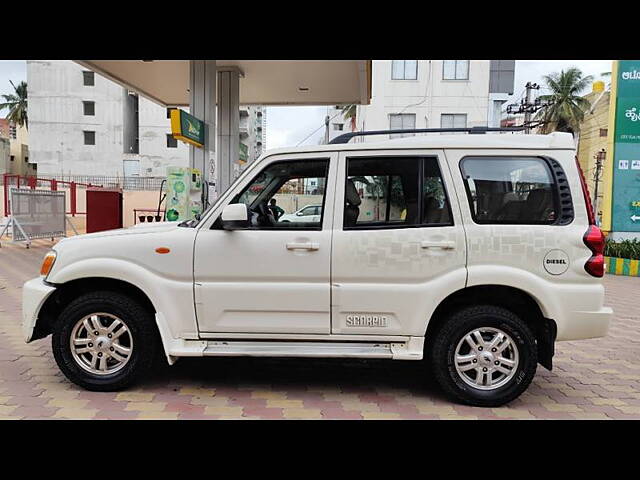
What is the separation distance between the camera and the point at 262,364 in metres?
4.86

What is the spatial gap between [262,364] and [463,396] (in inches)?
75.8

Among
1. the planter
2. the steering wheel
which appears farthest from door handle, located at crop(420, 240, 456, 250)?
the planter

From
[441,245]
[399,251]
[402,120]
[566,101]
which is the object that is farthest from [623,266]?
[566,101]

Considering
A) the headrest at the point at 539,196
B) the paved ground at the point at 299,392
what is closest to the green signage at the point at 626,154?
the paved ground at the point at 299,392

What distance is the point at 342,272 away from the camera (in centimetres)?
382

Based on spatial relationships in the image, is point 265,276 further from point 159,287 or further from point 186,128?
point 186,128

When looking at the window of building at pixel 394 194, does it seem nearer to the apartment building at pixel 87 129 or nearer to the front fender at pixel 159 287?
the front fender at pixel 159 287

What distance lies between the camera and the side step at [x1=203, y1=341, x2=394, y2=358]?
3.82 metres

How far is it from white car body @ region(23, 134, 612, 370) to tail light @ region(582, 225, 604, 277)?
36 mm

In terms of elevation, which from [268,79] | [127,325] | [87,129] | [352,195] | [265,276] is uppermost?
[87,129]

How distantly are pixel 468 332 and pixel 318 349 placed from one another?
1145 millimetres

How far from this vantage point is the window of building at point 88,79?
Answer: 42.9 m
